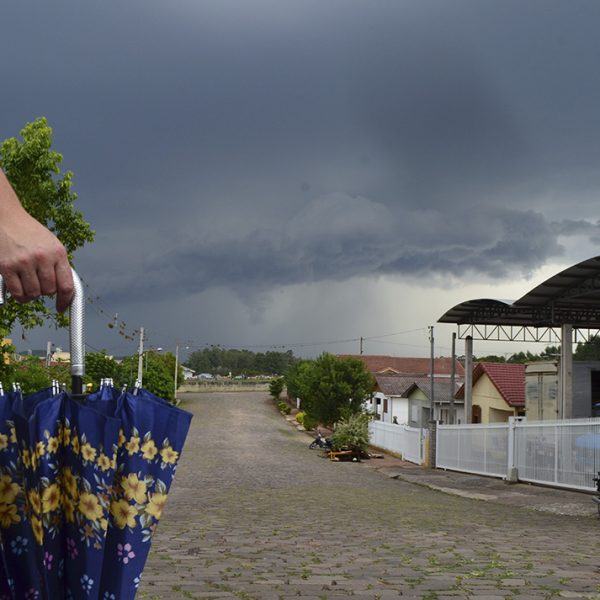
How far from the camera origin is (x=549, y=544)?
1034 centimetres

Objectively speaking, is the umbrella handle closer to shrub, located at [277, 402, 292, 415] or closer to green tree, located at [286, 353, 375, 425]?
green tree, located at [286, 353, 375, 425]

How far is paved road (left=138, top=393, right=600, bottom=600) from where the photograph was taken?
6770mm

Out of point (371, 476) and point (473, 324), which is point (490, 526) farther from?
point (473, 324)

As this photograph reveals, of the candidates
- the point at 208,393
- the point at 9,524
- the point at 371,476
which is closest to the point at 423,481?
the point at 371,476

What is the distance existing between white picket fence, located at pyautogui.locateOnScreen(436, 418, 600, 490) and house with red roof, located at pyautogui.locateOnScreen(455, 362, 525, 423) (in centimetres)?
772

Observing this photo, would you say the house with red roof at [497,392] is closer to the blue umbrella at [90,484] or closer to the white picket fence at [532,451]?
the white picket fence at [532,451]

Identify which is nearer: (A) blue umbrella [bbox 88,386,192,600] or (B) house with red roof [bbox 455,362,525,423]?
(A) blue umbrella [bbox 88,386,192,600]

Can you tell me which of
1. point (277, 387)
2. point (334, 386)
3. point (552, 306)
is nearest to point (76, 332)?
point (552, 306)

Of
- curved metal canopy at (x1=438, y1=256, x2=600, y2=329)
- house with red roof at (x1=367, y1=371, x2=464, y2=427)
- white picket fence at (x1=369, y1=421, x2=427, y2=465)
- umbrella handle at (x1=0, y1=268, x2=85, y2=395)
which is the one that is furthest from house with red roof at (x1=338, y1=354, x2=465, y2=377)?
umbrella handle at (x1=0, y1=268, x2=85, y2=395)

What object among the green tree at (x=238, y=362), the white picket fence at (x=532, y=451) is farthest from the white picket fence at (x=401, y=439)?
the green tree at (x=238, y=362)

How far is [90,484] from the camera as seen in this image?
1877 millimetres

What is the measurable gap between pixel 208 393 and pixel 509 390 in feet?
227

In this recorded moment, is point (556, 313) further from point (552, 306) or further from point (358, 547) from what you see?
point (358, 547)

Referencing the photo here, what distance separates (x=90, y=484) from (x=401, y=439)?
3741cm
